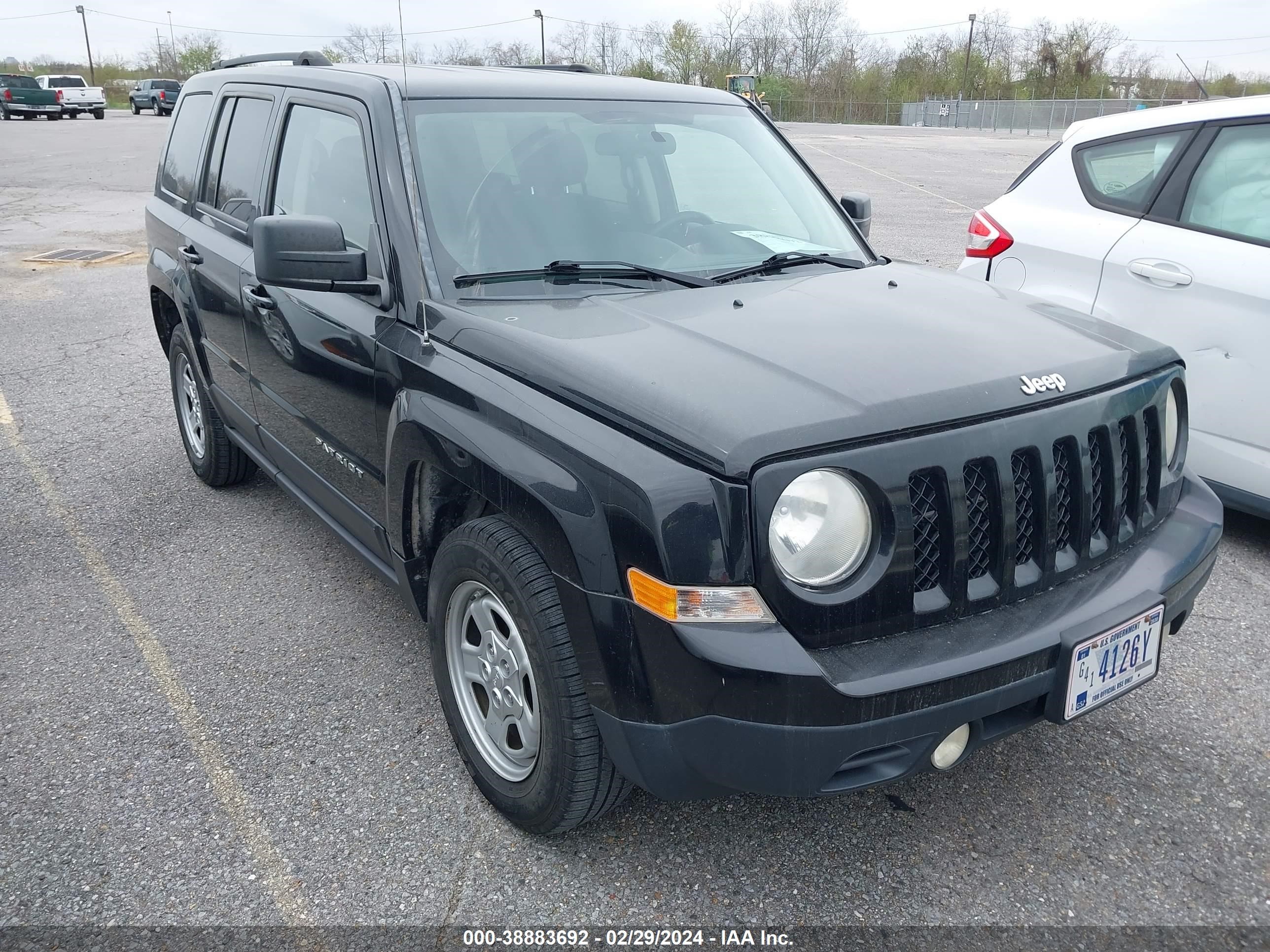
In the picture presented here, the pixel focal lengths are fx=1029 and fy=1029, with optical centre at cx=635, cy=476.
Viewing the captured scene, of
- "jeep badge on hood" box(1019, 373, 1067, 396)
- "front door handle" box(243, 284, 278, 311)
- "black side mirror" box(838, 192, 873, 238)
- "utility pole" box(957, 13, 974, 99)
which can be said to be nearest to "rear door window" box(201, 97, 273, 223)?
"front door handle" box(243, 284, 278, 311)

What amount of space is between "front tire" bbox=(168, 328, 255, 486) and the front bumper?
10.4 ft

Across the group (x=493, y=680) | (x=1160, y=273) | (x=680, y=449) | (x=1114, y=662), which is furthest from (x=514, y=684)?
(x=1160, y=273)

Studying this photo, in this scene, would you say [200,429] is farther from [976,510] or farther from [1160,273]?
[1160,273]

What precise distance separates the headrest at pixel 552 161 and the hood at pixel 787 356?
1.68ft

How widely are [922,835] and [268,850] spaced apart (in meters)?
1.65

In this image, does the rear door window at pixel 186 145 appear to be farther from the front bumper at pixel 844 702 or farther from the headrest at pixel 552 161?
the front bumper at pixel 844 702

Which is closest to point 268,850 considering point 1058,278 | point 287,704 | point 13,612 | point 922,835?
point 287,704

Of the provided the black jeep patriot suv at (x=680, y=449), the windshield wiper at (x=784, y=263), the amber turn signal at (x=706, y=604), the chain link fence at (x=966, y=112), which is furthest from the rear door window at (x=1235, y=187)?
the chain link fence at (x=966, y=112)

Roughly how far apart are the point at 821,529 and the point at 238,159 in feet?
10.2

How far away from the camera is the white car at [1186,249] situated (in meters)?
3.94

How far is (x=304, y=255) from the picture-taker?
2775mm

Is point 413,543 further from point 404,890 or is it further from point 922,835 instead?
point 922,835

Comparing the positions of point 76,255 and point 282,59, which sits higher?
point 282,59

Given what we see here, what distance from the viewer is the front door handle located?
355 centimetres
